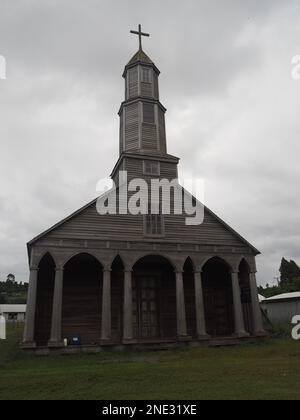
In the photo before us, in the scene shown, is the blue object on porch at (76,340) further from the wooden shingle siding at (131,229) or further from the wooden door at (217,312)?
the wooden door at (217,312)

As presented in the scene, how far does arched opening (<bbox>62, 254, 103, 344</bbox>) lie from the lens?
1958cm

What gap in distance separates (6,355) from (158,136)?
48.5 feet

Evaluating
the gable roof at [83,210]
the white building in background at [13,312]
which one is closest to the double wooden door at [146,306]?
the gable roof at [83,210]

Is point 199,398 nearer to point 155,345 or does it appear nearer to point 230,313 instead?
point 155,345

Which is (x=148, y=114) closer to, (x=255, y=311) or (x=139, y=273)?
(x=139, y=273)

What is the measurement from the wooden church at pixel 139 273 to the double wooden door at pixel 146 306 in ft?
0.18

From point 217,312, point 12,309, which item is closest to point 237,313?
point 217,312

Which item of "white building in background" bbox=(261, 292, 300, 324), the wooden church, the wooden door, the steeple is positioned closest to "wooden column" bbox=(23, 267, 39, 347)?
the wooden church

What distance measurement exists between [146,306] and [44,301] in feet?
18.6

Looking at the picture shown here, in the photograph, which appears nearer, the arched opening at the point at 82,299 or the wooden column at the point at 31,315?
the wooden column at the point at 31,315

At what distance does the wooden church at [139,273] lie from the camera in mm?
17703

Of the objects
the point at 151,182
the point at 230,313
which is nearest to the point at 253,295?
the point at 230,313

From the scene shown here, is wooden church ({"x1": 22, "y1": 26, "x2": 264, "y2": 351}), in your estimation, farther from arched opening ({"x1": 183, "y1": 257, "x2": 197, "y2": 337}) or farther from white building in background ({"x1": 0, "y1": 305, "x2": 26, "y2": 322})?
white building in background ({"x1": 0, "y1": 305, "x2": 26, "y2": 322})

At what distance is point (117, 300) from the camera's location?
20.6 m
